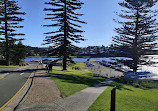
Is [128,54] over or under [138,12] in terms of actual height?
under

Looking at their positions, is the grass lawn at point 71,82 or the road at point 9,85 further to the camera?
the grass lawn at point 71,82

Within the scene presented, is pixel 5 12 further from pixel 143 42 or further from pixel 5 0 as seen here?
pixel 143 42

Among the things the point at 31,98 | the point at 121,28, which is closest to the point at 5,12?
the point at 121,28

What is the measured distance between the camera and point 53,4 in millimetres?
24703

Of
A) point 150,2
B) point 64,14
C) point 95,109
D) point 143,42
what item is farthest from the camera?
point 143,42

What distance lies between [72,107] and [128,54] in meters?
30.5

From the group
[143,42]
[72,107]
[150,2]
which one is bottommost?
[72,107]

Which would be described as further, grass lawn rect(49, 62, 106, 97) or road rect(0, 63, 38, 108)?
grass lawn rect(49, 62, 106, 97)

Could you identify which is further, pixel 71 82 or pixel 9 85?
pixel 71 82

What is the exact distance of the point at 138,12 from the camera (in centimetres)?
3017

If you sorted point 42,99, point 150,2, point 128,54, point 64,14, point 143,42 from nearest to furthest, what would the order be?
point 42,99
point 64,14
point 150,2
point 143,42
point 128,54

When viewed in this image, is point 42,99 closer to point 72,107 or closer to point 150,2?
point 72,107

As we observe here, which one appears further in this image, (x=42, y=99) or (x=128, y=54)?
(x=128, y=54)

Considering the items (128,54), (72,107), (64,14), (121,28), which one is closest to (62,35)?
(64,14)
